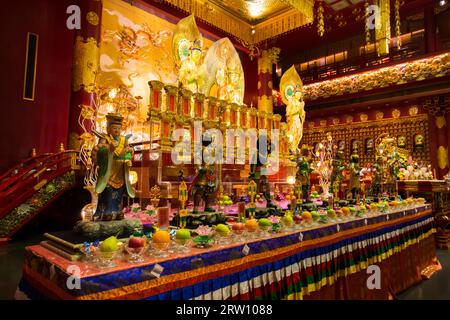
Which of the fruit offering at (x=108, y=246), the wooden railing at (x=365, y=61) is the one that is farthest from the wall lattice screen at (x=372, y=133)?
the fruit offering at (x=108, y=246)

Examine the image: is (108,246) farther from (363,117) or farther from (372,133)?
(363,117)

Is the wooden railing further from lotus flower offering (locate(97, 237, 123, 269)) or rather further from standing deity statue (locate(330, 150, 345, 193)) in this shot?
lotus flower offering (locate(97, 237, 123, 269))

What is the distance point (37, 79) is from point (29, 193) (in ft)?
10.6

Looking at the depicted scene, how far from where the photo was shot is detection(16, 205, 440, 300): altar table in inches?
46.3

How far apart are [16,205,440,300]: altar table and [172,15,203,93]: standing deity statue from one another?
4.00 metres

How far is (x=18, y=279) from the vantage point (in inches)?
93.0

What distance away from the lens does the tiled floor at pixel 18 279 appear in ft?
7.48

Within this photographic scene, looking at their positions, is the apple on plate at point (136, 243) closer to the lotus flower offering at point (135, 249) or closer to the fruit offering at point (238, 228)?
the lotus flower offering at point (135, 249)

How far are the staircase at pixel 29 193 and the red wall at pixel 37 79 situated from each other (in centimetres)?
161

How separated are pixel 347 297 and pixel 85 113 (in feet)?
15.7

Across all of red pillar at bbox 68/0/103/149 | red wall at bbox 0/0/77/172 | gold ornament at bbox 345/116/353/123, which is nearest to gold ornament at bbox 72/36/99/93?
red pillar at bbox 68/0/103/149

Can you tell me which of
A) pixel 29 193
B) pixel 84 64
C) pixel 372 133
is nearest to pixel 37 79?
pixel 84 64
